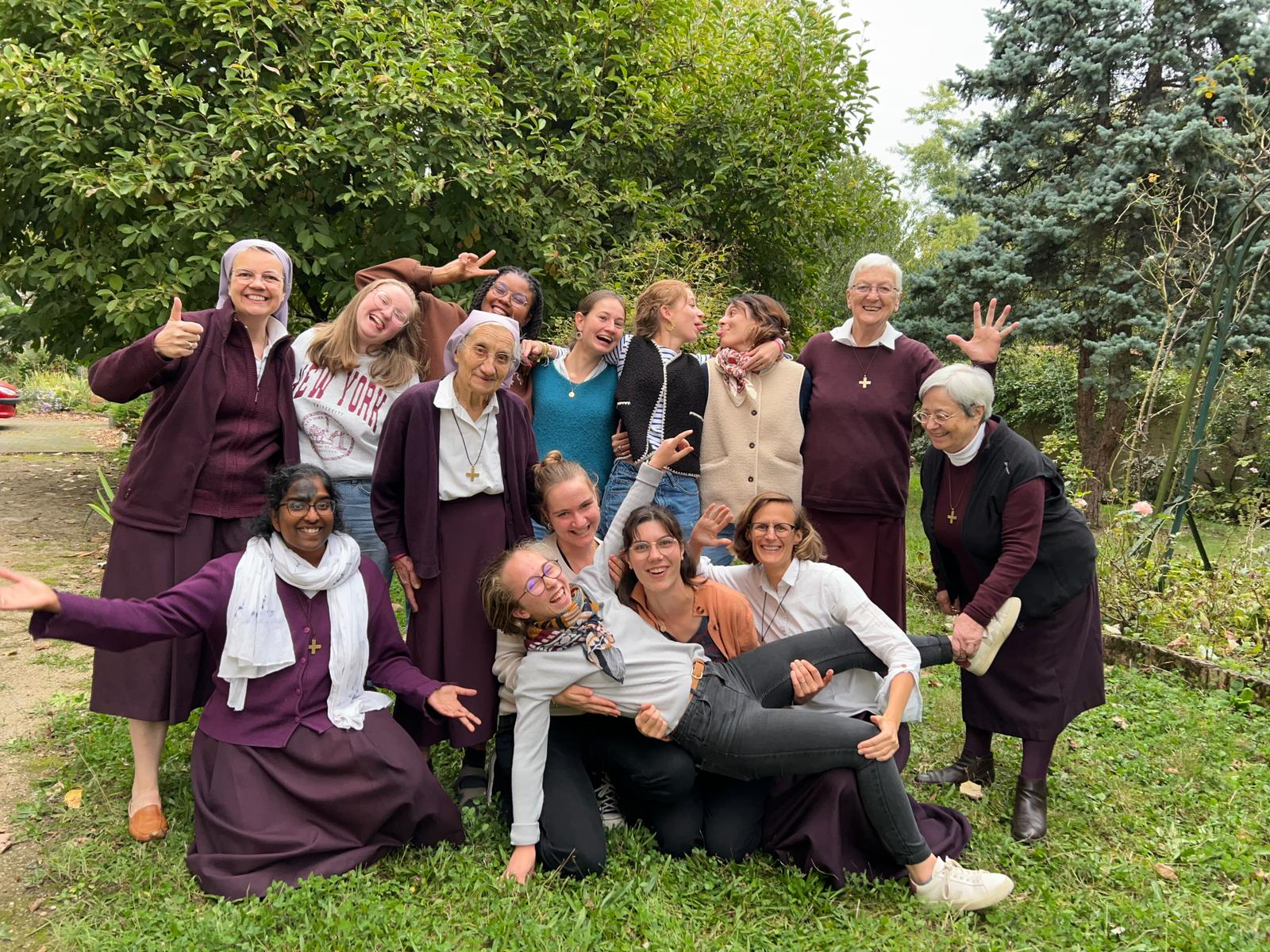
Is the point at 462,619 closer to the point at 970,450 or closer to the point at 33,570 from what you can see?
the point at 970,450

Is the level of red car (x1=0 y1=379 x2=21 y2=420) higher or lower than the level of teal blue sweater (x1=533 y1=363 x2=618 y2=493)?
lower

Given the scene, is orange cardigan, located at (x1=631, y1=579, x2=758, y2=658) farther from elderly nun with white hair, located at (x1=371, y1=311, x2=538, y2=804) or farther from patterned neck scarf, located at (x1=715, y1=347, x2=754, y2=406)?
patterned neck scarf, located at (x1=715, y1=347, x2=754, y2=406)

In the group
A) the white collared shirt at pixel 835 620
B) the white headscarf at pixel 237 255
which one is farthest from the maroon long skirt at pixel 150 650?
the white collared shirt at pixel 835 620

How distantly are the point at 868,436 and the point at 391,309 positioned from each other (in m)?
2.10

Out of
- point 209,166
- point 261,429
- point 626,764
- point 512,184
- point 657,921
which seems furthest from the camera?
point 512,184

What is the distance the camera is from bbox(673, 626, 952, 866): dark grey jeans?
299 centimetres

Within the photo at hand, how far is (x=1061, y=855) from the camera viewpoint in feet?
11.1

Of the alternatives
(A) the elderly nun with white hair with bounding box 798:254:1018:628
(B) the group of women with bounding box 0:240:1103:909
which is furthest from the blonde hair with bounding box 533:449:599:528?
(A) the elderly nun with white hair with bounding box 798:254:1018:628

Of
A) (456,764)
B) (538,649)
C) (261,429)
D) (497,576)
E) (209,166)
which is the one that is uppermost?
(209,166)

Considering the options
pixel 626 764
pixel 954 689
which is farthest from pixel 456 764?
pixel 954 689

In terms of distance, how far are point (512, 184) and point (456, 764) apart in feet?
16.4

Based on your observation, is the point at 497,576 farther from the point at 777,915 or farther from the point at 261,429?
the point at 777,915

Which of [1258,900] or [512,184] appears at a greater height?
Result: [512,184]

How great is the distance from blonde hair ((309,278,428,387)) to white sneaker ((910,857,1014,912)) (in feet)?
8.85
